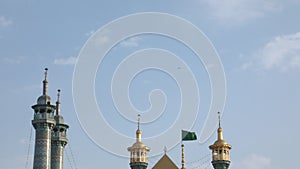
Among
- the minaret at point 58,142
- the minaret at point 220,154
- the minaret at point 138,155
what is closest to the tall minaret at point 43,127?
the minaret at point 58,142

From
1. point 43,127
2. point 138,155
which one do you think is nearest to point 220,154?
point 138,155

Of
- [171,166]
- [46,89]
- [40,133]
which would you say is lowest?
[171,166]

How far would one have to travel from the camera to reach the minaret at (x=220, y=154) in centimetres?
5900

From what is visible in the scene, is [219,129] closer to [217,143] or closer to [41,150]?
[217,143]

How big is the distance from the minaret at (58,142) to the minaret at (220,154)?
65.7ft

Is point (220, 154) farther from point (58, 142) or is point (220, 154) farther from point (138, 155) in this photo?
point (58, 142)

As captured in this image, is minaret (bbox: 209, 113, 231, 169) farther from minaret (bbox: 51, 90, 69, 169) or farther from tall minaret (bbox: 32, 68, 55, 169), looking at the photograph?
minaret (bbox: 51, 90, 69, 169)

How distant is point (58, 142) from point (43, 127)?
8.27 meters

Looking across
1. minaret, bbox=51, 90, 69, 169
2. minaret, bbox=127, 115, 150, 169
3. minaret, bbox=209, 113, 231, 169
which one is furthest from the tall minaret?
minaret, bbox=209, 113, 231, 169

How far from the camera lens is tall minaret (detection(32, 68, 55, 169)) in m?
57.1

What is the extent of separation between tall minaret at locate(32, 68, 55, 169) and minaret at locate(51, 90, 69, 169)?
6.89 m

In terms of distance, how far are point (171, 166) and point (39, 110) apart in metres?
17.2

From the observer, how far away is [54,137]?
6700 cm

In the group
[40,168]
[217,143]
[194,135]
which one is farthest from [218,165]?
[40,168]
